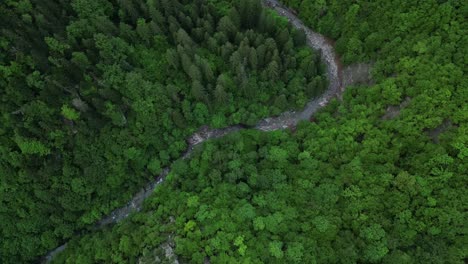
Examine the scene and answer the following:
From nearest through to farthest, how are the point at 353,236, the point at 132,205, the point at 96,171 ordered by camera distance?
the point at 353,236
the point at 96,171
the point at 132,205

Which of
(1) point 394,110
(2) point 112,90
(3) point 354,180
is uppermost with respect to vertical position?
(1) point 394,110

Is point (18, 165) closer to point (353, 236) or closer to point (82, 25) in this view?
point (82, 25)

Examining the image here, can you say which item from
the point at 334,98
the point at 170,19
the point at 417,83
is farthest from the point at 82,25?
the point at 417,83

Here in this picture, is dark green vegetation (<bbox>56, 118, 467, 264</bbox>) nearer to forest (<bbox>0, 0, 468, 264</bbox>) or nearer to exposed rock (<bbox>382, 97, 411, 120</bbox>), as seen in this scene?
forest (<bbox>0, 0, 468, 264</bbox>)

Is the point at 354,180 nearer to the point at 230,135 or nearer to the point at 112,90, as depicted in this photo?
the point at 230,135

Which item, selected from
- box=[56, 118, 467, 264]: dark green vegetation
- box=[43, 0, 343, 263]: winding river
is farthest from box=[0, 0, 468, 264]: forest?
box=[43, 0, 343, 263]: winding river

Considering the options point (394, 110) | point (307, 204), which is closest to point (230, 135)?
point (307, 204)

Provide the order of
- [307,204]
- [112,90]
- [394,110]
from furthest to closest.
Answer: [112,90] < [394,110] < [307,204]
